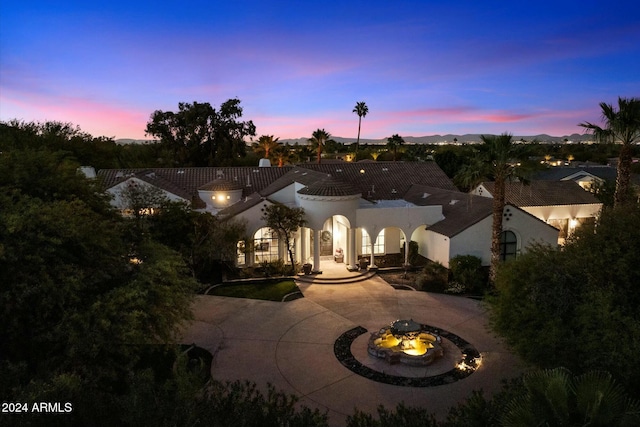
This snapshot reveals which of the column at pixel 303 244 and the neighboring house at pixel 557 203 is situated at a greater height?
the neighboring house at pixel 557 203

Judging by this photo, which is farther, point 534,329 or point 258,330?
point 258,330

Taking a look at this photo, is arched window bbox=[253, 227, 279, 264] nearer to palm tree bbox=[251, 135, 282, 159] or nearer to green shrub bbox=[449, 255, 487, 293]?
green shrub bbox=[449, 255, 487, 293]

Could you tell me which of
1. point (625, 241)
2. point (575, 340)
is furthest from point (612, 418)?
point (625, 241)

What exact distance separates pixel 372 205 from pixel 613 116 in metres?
14.5

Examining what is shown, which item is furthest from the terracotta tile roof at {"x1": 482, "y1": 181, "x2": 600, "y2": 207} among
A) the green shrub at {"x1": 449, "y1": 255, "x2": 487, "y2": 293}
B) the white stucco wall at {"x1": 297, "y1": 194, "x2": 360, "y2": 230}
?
the white stucco wall at {"x1": 297, "y1": 194, "x2": 360, "y2": 230}

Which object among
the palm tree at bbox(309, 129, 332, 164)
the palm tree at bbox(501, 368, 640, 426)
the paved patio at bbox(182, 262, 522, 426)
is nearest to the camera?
the palm tree at bbox(501, 368, 640, 426)

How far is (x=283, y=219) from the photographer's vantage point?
25.1m

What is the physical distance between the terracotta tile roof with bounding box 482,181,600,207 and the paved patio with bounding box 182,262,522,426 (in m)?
14.5

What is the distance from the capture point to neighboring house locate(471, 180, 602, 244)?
32.3 m

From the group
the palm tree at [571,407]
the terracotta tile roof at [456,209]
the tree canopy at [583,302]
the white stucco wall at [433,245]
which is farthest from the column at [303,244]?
the palm tree at [571,407]

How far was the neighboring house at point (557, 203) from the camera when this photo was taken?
106 feet

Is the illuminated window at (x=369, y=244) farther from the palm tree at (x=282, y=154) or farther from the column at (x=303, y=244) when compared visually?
the palm tree at (x=282, y=154)

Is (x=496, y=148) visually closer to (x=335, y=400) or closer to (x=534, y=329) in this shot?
(x=534, y=329)

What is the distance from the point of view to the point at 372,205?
95.0ft
